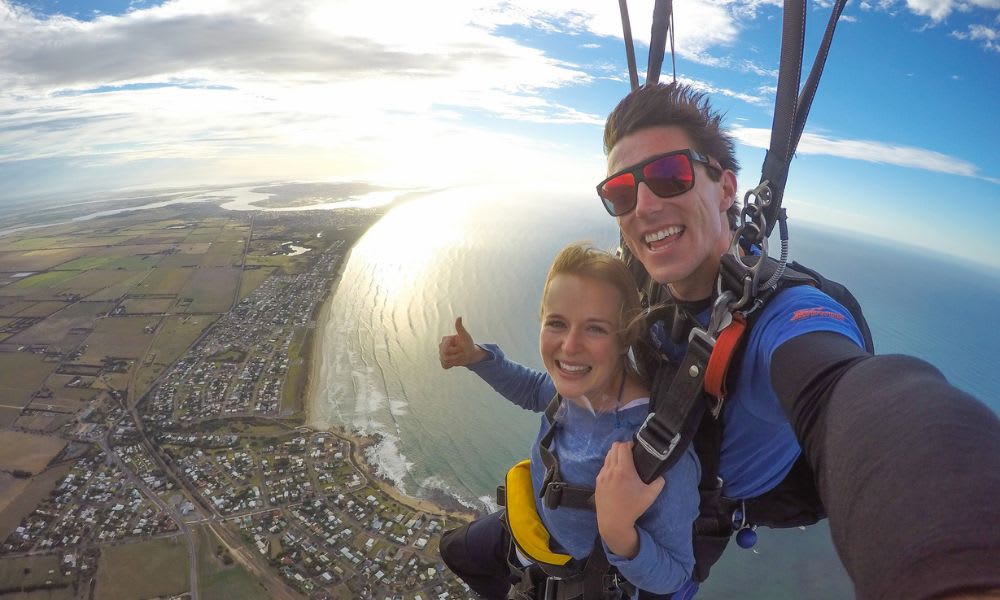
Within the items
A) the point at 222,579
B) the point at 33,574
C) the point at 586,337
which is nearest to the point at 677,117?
the point at 586,337

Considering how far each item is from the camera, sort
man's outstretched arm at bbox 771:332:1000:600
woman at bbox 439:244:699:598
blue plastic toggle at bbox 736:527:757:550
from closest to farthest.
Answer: man's outstretched arm at bbox 771:332:1000:600, woman at bbox 439:244:699:598, blue plastic toggle at bbox 736:527:757:550


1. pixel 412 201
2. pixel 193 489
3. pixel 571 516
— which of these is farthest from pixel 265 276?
pixel 412 201

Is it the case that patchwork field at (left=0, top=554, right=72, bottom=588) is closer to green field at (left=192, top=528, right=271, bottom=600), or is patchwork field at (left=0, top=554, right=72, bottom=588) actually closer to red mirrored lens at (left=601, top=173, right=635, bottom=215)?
green field at (left=192, top=528, right=271, bottom=600)

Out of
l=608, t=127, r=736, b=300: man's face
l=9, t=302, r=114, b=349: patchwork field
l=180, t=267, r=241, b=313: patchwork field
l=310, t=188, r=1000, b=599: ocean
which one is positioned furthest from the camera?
l=180, t=267, r=241, b=313: patchwork field

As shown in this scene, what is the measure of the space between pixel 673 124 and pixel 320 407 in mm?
20847

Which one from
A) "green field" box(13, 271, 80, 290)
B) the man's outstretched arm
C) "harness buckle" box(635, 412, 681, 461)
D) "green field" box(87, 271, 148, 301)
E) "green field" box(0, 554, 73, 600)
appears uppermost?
the man's outstretched arm

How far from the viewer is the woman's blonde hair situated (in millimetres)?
1537

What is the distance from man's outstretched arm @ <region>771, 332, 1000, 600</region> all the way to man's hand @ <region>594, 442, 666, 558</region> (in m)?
0.43

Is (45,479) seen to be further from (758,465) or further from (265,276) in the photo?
(758,465)

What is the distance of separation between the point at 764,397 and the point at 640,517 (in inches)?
20.4

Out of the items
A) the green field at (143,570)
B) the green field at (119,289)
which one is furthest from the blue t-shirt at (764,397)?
the green field at (119,289)

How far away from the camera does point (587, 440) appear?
1.58 metres

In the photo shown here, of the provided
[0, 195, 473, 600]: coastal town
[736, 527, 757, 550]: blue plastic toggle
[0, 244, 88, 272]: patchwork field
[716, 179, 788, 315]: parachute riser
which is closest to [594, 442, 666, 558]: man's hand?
[716, 179, 788, 315]: parachute riser

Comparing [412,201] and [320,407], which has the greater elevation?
[412,201]
